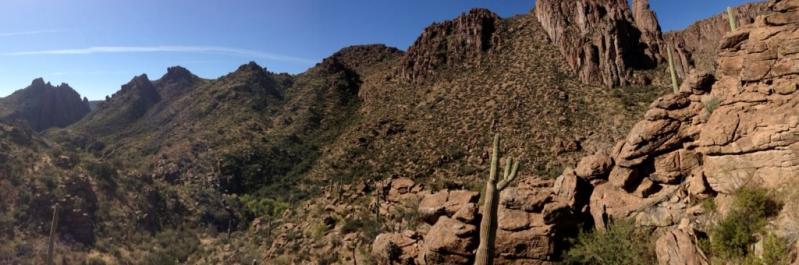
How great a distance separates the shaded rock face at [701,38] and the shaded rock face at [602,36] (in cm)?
267

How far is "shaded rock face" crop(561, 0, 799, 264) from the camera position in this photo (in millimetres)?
10078

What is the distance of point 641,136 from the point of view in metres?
13.8

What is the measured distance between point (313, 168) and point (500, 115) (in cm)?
2213

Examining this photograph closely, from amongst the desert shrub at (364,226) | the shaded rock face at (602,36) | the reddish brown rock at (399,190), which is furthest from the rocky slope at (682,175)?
the shaded rock face at (602,36)

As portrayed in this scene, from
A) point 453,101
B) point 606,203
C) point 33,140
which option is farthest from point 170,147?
point 606,203

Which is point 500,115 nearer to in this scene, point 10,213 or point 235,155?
point 235,155

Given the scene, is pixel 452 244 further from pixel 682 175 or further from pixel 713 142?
pixel 713 142

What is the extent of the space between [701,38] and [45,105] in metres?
126

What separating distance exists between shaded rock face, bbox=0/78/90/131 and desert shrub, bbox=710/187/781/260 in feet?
373

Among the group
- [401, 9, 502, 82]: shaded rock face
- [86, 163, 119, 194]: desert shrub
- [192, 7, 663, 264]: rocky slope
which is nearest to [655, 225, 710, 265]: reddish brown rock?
[192, 7, 663, 264]: rocky slope

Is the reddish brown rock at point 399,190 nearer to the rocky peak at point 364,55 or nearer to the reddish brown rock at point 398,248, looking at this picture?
the reddish brown rock at point 398,248

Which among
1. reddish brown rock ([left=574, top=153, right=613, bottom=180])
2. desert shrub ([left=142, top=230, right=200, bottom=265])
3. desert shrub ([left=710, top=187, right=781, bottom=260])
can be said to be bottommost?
desert shrub ([left=142, top=230, right=200, bottom=265])

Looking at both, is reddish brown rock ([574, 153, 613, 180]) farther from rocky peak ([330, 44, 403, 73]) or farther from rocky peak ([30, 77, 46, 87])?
rocky peak ([30, 77, 46, 87])

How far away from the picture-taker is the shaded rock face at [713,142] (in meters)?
10.1
